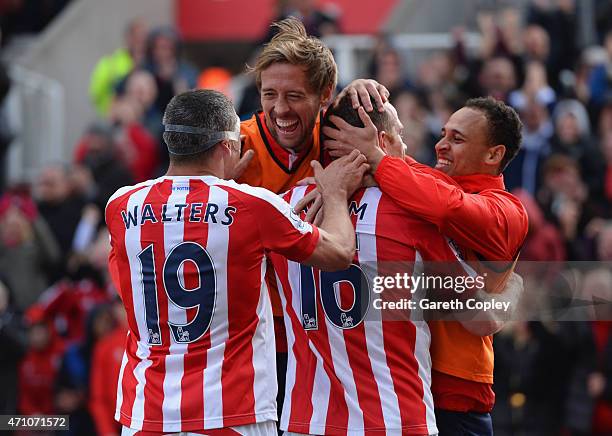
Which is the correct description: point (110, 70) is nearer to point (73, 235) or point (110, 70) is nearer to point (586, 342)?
point (73, 235)

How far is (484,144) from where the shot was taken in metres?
5.56

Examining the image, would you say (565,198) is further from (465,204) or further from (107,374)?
(465,204)

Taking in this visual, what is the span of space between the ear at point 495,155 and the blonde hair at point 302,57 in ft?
2.54

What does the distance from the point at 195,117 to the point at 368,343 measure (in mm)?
1165

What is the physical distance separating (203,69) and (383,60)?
6269 millimetres

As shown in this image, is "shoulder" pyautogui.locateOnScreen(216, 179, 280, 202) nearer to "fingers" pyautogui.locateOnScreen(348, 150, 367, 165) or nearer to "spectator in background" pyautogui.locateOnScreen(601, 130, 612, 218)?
"fingers" pyautogui.locateOnScreen(348, 150, 367, 165)

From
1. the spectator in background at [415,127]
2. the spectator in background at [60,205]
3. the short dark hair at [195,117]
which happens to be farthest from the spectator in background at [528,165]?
the short dark hair at [195,117]

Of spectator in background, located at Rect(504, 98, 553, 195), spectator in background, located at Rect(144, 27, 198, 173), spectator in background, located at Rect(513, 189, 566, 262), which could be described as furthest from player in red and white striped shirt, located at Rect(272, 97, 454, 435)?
spectator in background, located at Rect(144, 27, 198, 173)

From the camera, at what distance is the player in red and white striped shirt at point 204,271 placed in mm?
4980

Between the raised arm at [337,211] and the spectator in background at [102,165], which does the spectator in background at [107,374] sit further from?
the raised arm at [337,211]

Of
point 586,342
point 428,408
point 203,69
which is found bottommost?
point 428,408

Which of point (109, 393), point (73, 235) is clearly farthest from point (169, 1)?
point (109, 393)

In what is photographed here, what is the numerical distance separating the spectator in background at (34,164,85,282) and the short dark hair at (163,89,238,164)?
7.52m

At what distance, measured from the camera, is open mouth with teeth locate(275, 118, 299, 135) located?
5.61 m
